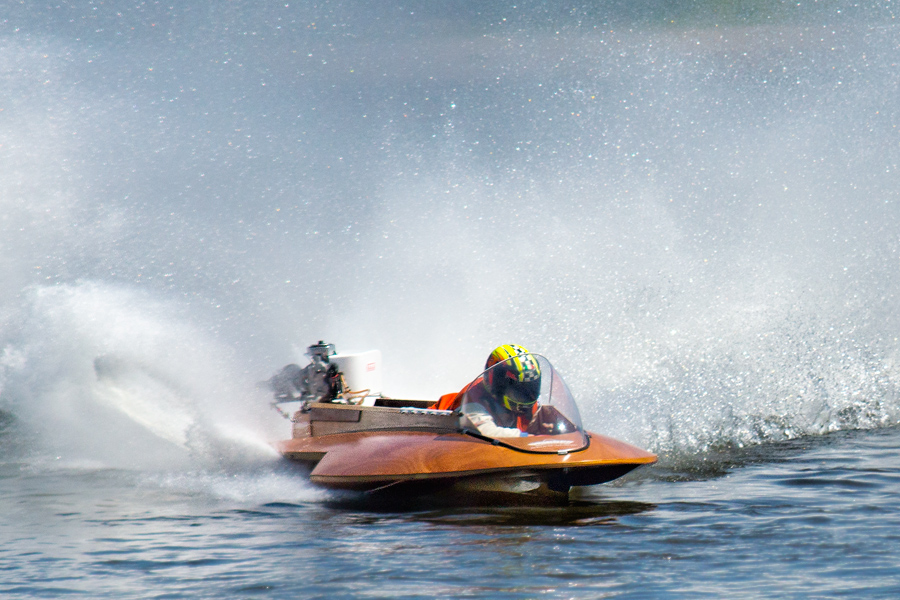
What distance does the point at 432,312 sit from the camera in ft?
53.9

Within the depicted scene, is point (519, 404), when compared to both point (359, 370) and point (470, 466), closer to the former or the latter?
point (470, 466)

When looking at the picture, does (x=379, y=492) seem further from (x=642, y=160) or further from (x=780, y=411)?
(x=642, y=160)

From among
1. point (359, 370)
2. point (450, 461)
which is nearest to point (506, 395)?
point (450, 461)

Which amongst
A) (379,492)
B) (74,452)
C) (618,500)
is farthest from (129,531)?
(74,452)

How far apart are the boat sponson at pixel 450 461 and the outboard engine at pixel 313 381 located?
156 centimetres

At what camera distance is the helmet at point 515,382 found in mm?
7902

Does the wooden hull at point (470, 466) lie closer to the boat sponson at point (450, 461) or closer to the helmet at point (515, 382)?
the boat sponson at point (450, 461)

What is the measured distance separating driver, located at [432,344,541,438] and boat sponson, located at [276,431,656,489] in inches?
8.9

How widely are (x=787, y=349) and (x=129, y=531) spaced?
28.0ft

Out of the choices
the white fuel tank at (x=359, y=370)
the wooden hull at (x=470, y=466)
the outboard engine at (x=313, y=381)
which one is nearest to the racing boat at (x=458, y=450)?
the wooden hull at (x=470, y=466)

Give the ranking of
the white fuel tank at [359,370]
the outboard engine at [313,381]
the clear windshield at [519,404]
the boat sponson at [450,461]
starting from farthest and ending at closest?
the white fuel tank at [359,370], the outboard engine at [313,381], the clear windshield at [519,404], the boat sponson at [450,461]

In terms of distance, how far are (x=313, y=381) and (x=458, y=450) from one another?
2.67 meters

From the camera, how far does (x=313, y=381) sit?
978 cm

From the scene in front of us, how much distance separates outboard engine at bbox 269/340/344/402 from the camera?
383 inches
